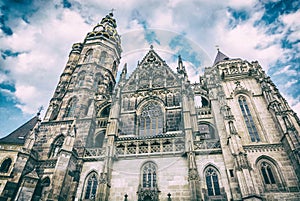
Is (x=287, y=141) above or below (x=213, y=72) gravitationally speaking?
below

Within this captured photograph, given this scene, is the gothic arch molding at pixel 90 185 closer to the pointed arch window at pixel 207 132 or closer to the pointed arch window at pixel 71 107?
the pointed arch window at pixel 71 107

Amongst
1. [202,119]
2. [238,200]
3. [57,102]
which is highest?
[57,102]

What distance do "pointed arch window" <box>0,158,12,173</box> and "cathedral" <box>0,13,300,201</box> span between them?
90 mm

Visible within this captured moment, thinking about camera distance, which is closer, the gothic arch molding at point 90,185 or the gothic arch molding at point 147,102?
the gothic arch molding at point 90,185

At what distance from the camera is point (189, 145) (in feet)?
50.8

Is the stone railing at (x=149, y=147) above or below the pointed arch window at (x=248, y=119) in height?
below

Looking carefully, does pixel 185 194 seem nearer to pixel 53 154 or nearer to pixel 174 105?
pixel 174 105

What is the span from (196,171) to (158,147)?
3.74 meters

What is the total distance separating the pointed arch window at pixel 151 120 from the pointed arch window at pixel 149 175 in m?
3.46

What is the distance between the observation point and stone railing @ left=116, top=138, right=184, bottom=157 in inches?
639

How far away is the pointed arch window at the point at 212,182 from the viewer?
13.9 meters

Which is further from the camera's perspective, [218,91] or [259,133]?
[218,91]

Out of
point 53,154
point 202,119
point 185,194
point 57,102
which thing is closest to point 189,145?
point 185,194

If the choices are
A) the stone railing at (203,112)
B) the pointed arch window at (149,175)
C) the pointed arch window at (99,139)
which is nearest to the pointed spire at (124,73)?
the pointed arch window at (99,139)
